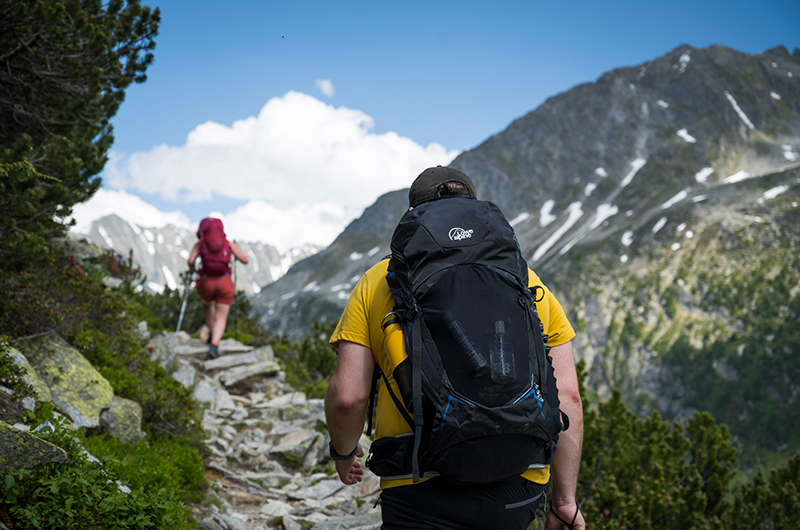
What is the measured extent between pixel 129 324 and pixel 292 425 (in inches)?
110

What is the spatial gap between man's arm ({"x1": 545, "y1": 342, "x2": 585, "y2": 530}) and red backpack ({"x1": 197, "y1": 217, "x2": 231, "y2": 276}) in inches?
312

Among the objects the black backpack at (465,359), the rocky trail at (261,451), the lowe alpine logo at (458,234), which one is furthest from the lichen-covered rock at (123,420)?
the lowe alpine logo at (458,234)

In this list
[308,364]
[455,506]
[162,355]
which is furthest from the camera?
[308,364]

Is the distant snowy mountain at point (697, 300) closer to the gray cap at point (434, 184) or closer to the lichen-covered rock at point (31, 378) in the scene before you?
the lichen-covered rock at point (31, 378)

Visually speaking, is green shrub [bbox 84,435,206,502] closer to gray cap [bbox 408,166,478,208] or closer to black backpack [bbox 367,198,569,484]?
black backpack [bbox 367,198,569,484]

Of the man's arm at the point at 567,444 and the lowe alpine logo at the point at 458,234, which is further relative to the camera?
the man's arm at the point at 567,444

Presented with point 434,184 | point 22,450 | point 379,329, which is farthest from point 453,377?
point 22,450

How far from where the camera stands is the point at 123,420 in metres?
5.03

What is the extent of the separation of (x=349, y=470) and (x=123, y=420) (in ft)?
11.5

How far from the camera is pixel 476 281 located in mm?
2057

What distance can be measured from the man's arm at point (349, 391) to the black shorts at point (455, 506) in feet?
0.88

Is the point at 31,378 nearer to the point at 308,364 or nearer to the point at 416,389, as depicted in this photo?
the point at 416,389

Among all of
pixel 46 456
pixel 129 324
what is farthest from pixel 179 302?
pixel 46 456

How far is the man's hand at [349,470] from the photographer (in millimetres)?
2467
